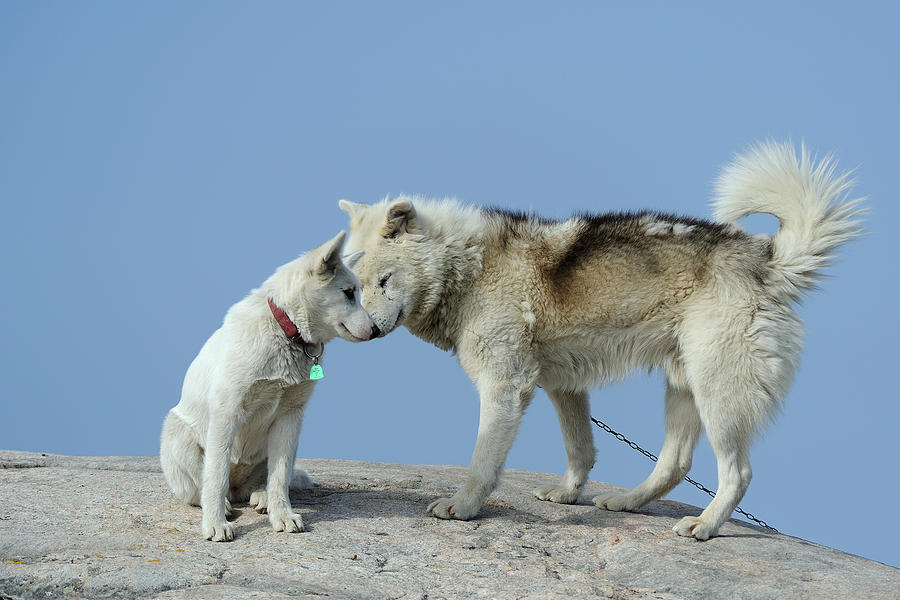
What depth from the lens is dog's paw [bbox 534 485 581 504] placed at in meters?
7.02

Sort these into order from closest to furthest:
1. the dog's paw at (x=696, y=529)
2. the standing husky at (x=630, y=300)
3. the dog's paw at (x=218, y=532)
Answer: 1. the dog's paw at (x=218, y=532)
2. the dog's paw at (x=696, y=529)
3. the standing husky at (x=630, y=300)

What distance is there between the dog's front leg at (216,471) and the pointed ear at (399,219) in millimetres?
2046

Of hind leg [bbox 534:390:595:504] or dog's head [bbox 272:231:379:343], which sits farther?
hind leg [bbox 534:390:595:504]

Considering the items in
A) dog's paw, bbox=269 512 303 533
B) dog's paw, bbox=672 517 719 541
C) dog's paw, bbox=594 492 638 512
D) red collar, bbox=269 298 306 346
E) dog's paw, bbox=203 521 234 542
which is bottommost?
dog's paw, bbox=203 521 234 542

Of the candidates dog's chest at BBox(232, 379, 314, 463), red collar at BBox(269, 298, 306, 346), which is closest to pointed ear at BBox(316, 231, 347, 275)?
red collar at BBox(269, 298, 306, 346)

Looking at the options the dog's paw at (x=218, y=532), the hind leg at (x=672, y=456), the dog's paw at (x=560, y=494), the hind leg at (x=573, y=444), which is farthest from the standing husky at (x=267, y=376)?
the hind leg at (x=672, y=456)

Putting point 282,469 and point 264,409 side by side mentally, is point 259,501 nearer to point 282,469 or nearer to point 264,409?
point 282,469

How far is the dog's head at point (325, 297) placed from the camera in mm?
5406

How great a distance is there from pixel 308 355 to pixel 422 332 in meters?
1.54

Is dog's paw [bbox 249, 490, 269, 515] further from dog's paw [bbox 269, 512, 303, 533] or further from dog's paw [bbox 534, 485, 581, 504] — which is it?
dog's paw [bbox 534, 485, 581, 504]

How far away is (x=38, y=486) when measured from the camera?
6.69 meters

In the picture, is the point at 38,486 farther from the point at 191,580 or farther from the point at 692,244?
the point at 692,244

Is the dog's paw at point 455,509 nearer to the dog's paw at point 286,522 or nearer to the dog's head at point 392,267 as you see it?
the dog's paw at point 286,522

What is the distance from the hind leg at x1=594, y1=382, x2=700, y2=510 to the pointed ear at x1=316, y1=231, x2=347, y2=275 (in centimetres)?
292
